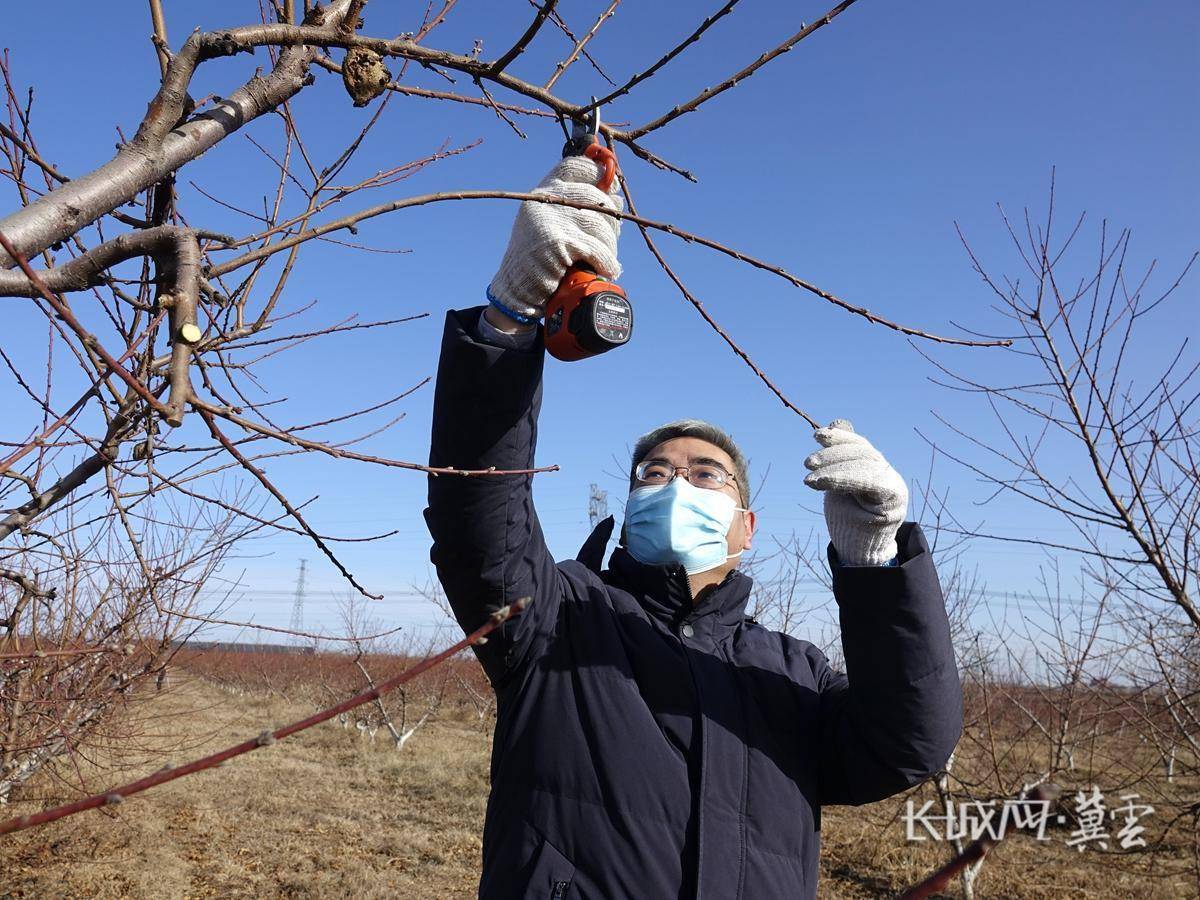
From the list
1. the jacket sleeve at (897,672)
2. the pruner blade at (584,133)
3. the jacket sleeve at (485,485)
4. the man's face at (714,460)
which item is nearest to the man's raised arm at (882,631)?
the jacket sleeve at (897,672)

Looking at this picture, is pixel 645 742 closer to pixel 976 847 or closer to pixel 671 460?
pixel 671 460

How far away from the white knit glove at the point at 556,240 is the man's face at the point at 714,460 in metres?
0.86

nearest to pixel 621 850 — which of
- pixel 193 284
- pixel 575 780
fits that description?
pixel 575 780

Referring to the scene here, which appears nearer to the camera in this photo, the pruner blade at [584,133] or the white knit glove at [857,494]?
the pruner blade at [584,133]

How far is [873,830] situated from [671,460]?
30.6 feet

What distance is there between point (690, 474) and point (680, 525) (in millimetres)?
183

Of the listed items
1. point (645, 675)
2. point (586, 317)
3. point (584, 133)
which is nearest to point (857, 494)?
point (645, 675)

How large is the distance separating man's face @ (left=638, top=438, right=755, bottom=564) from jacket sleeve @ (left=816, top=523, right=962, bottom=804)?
0.45m

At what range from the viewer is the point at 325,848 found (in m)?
8.66

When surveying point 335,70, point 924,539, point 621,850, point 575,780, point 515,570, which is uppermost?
point 335,70

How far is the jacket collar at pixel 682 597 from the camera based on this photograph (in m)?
1.88

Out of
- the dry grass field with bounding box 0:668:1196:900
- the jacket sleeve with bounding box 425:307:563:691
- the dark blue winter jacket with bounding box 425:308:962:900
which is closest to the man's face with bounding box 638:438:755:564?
the dark blue winter jacket with bounding box 425:308:962:900

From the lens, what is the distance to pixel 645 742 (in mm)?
1587

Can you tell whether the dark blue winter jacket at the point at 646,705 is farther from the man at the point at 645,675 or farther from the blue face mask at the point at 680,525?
the blue face mask at the point at 680,525
